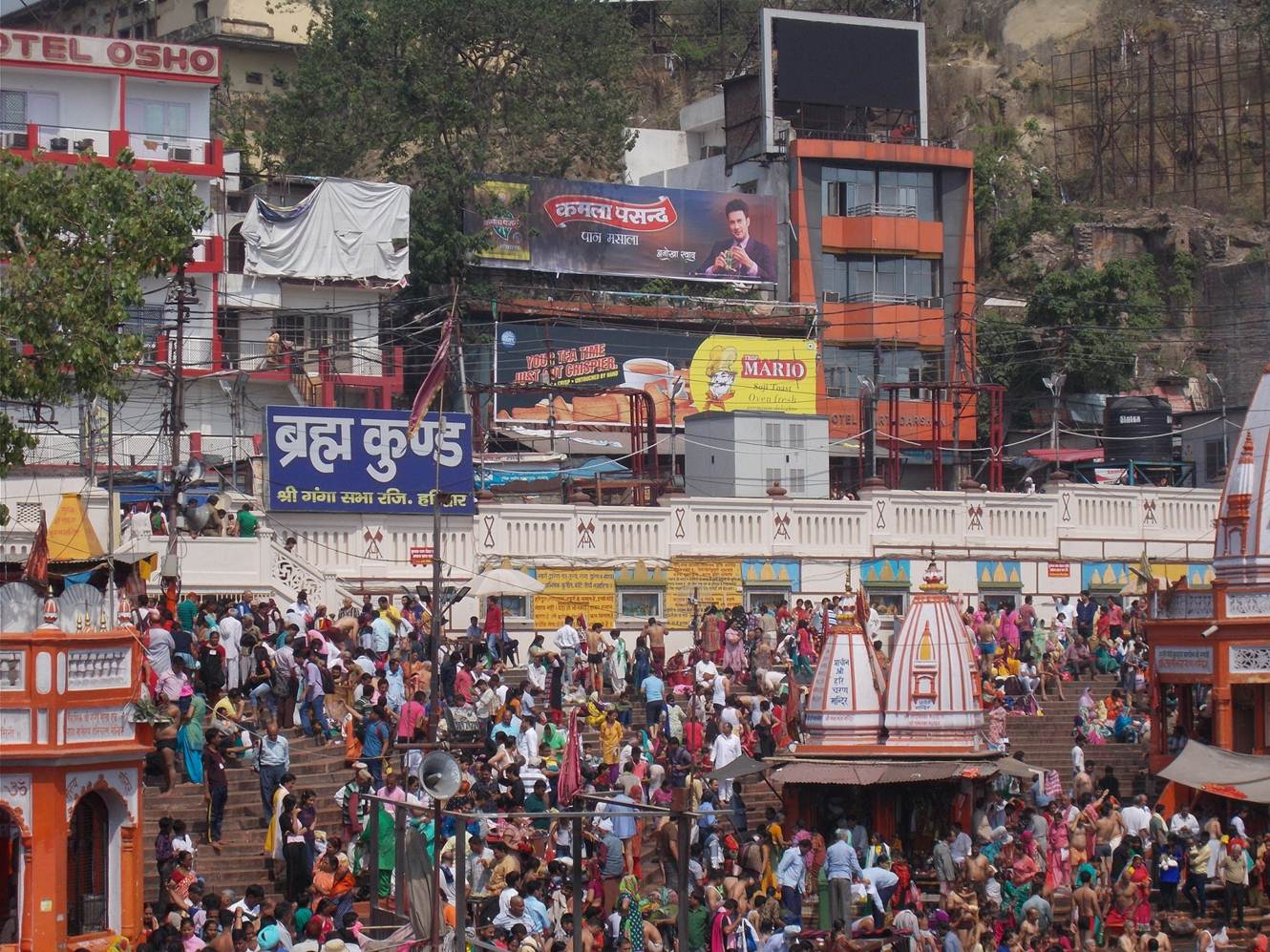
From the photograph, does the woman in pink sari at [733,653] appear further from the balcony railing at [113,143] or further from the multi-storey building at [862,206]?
the multi-storey building at [862,206]

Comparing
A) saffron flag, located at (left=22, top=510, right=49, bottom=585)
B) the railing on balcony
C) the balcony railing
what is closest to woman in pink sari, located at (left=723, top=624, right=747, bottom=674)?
saffron flag, located at (left=22, top=510, right=49, bottom=585)

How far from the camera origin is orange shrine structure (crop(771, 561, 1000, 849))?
28.5 metres

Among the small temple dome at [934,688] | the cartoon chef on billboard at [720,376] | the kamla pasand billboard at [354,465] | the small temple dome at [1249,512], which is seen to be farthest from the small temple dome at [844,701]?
the cartoon chef on billboard at [720,376]

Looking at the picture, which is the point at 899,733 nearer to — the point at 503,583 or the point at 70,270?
the point at 503,583

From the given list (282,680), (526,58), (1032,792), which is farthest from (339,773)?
(526,58)

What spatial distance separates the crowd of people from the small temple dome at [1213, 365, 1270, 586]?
337 cm

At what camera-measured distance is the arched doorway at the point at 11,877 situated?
836 inches

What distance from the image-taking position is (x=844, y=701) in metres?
29.1

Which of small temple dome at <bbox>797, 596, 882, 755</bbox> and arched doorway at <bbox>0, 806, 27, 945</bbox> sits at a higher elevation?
small temple dome at <bbox>797, 596, 882, 755</bbox>

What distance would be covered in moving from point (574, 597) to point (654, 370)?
744 inches

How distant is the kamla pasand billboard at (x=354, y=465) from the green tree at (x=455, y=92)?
1884 centimetres

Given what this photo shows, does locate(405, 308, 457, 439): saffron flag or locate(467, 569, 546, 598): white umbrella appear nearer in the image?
locate(405, 308, 457, 439): saffron flag

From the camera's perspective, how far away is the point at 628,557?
38438 mm

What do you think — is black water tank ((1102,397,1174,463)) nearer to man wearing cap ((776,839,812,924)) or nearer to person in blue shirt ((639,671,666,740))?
person in blue shirt ((639,671,666,740))
